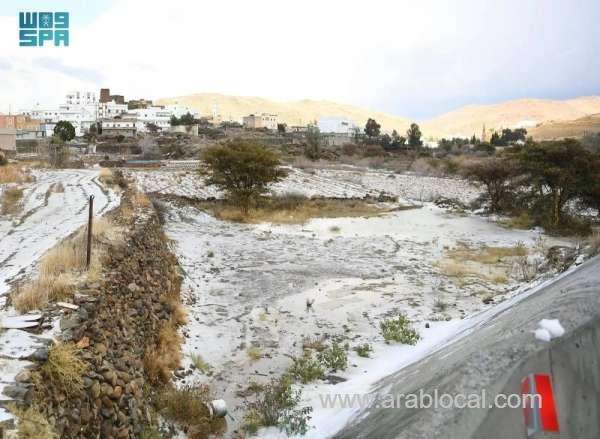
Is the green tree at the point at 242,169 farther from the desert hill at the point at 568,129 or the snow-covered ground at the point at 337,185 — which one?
the desert hill at the point at 568,129

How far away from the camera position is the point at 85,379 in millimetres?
4238

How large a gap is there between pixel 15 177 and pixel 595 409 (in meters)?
29.0

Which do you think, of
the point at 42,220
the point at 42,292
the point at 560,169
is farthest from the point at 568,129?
the point at 42,292

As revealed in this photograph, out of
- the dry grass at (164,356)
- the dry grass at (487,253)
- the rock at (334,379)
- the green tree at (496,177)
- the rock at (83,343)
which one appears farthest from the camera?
the green tree at (496,177)

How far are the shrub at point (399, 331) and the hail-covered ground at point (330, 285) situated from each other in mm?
140

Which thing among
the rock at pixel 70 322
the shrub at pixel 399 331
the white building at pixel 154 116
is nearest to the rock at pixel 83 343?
the rock at pixel 70 322

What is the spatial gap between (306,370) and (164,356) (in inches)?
73.3

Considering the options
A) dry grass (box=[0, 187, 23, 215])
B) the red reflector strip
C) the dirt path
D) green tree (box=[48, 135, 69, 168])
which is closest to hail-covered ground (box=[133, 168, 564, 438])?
the red reflector strip

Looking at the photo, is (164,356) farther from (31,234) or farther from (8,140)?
(8,140)

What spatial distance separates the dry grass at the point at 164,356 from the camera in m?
5.82

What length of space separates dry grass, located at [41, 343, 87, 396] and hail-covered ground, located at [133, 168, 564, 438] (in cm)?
200

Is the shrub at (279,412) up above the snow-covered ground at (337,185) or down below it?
below

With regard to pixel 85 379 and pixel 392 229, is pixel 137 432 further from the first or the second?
pixel 392 229

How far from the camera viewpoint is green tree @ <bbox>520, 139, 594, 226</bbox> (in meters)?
16.7
